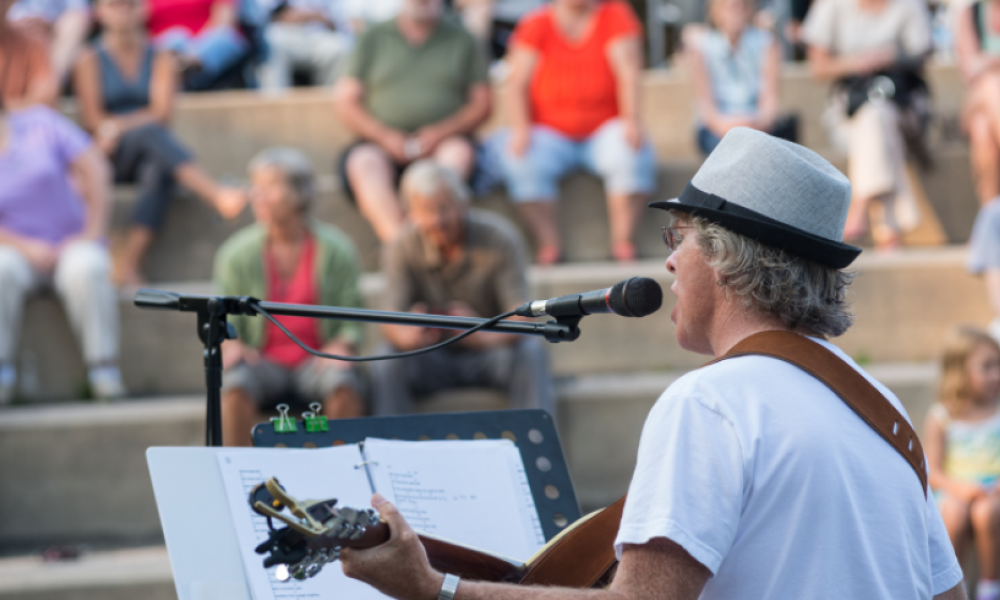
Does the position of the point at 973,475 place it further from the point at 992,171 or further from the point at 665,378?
the point at 992,171

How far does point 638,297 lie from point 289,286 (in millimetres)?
3236

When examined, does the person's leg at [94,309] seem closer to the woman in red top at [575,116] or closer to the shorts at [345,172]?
the shorts at [345,172]

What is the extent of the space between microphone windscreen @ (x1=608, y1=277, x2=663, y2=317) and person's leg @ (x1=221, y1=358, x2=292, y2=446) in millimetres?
2810

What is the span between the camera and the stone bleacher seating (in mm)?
4598

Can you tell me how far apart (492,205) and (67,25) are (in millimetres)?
2791

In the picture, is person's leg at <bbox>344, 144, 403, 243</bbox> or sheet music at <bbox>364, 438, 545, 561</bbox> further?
person's leg at <bbox>344, 144, 403, 243</bbox>

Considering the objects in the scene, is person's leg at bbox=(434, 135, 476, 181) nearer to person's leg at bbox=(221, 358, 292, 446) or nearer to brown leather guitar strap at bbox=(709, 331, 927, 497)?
person's leg at bbox=(221, 358, 292, 446)

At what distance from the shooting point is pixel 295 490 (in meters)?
1.88

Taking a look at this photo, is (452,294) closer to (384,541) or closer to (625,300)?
(625,300)

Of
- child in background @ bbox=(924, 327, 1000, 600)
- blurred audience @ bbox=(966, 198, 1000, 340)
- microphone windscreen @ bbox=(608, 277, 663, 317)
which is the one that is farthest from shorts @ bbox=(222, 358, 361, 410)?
blurred audience @ bbox=(966, 198, 1000, 340)

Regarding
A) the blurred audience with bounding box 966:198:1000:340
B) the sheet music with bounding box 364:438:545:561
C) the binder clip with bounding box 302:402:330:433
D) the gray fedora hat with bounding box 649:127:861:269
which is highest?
the gray fedora hat with bounding box 649:127:861:269

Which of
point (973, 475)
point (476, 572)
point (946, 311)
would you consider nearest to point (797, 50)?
point (946, 311)

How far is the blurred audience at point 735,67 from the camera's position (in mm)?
6309

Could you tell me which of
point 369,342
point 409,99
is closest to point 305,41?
point 409,99
